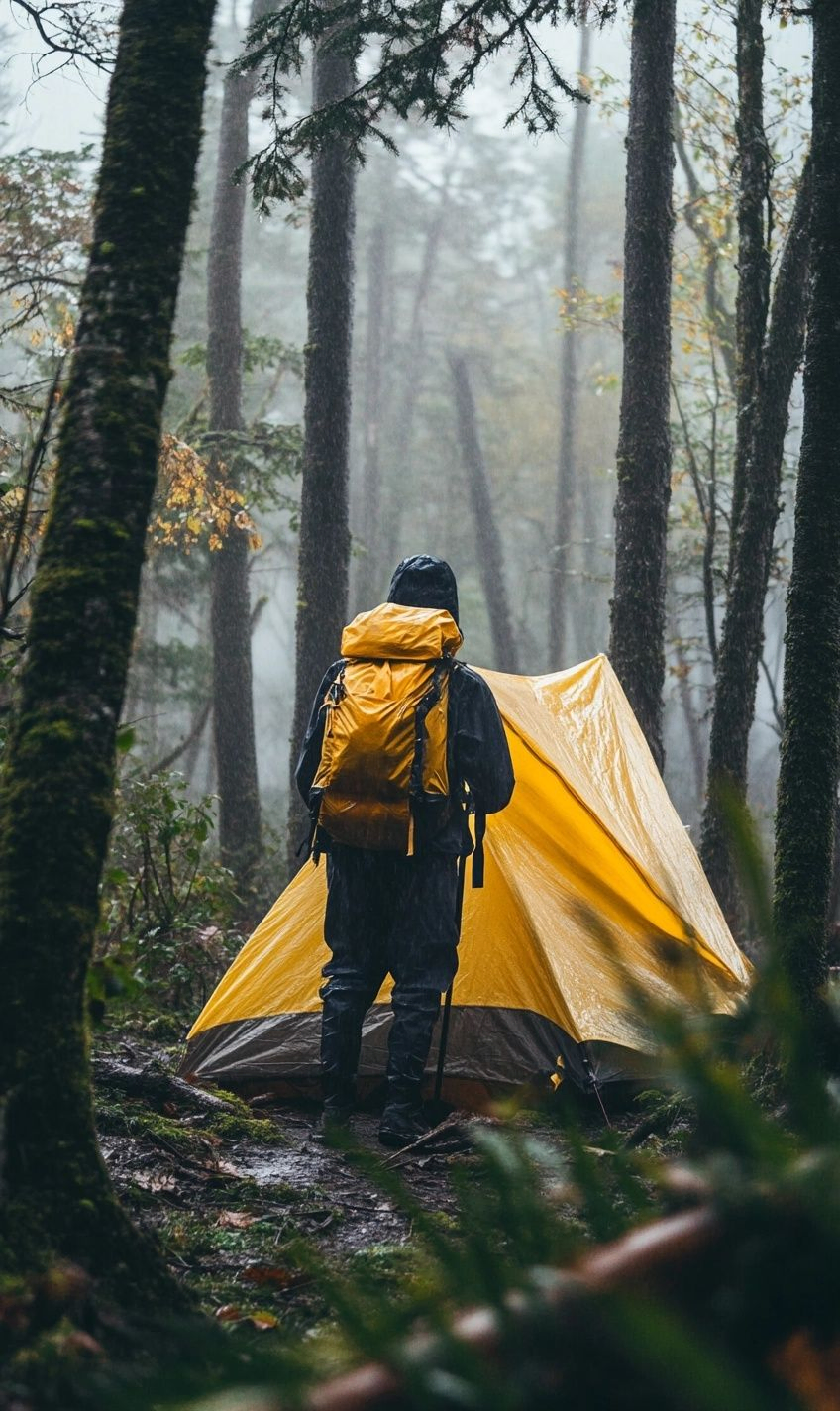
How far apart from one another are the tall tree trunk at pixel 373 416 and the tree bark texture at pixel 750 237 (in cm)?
1761

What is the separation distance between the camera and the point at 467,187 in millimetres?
36125

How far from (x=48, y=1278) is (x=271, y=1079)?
3495 millimetres

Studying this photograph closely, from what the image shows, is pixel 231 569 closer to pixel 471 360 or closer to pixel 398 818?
pixel 398 818

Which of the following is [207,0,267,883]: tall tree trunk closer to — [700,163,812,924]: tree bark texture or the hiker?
[700,163,812,924]: tree bark texture

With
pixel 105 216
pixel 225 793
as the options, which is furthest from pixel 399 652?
pixel 225 793

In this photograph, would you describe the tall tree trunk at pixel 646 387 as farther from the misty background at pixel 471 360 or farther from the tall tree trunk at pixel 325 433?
the misty background at pixel 471 360

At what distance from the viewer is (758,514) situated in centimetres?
762

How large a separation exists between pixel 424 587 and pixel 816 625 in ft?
5.04

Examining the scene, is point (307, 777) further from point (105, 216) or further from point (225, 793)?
point (225, 793)

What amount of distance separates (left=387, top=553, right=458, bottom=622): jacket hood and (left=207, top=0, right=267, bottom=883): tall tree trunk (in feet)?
21.9

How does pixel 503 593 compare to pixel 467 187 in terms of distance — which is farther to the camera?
pixel 467 187

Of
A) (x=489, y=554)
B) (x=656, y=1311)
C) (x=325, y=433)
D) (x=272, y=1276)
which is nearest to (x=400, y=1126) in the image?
(x=272, y=1276)

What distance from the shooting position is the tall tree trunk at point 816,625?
4195 mm

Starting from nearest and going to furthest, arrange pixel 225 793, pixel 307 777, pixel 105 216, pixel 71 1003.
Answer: pixel 71 1003, pixel 105 216, pixel 307 777, pixel 225 793
